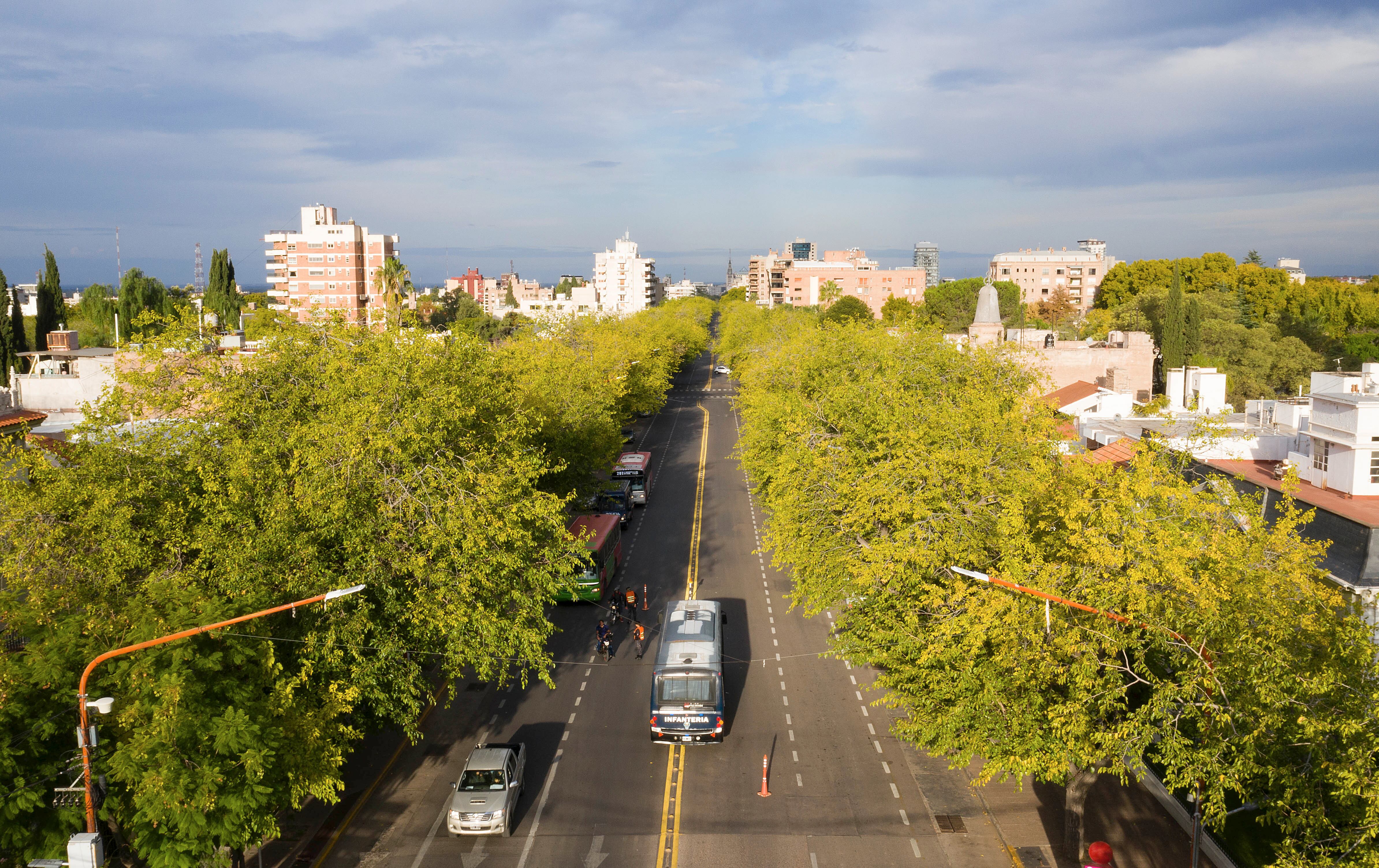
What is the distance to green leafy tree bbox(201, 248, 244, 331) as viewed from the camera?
100m

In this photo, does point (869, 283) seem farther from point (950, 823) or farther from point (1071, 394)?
point (950, 823)

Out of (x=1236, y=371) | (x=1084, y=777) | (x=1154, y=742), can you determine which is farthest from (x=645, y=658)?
(x=1236, y=371)

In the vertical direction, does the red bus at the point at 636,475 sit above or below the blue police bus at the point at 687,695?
above

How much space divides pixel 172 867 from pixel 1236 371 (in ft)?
246

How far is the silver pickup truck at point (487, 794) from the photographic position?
18.9 m

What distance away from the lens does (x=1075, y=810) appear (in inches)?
717

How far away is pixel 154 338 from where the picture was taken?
80.5 ft

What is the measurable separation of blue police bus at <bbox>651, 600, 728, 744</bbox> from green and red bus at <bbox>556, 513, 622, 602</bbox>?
7040 mm

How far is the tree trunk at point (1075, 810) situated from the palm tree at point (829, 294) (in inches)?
5369

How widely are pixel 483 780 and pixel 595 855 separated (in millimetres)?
3082

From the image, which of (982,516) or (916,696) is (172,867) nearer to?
(916,696)

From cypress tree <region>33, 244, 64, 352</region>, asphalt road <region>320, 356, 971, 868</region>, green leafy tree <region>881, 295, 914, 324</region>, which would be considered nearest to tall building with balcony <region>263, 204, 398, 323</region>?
cypress tree <region>33, 244, 64, 352</region>

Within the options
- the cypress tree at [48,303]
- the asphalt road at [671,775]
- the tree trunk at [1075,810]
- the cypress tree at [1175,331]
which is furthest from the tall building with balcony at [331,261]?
the tree trunk at [1075,810]

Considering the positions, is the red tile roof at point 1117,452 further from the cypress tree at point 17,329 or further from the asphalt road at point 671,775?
the cypress tree at point 17,329
